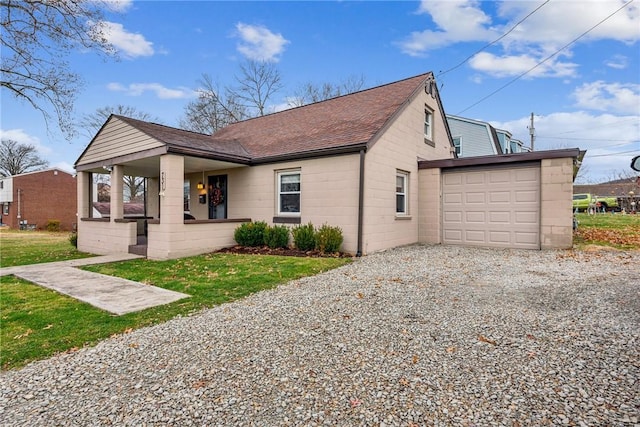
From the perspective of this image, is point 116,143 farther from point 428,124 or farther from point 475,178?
point 475,178

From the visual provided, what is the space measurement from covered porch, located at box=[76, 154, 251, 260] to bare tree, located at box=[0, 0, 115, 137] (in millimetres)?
2609

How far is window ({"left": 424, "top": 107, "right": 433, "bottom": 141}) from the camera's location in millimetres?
13016

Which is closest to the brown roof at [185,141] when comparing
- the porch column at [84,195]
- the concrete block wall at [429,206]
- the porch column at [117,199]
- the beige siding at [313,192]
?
the beige siding at [313,192]

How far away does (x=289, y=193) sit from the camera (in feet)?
35.8

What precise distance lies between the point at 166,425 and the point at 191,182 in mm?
13344

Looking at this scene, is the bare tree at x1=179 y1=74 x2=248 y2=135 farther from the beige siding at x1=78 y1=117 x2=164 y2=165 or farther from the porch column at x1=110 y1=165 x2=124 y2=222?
the porch column at x1=110 y1=165 x2=124 y2=222

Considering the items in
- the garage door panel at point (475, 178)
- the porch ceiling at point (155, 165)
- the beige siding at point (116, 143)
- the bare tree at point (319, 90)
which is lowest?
the garage door panel at point (475, 178)

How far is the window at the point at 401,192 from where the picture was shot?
11.1 metres

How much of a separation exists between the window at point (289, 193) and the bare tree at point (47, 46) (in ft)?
26.4

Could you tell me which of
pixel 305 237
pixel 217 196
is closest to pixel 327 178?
pixel 305 237

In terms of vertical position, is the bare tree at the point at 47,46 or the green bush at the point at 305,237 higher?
the bare tree at the point at 47,46

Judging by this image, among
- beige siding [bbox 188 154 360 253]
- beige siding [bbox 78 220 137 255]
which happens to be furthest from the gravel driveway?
beige siding [bbox 78 220 137 255]

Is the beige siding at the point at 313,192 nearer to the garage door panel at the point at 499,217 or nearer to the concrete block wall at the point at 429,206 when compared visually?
the concrete block wall at the point at 429,206

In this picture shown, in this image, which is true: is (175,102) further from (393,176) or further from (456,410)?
(456,410)
